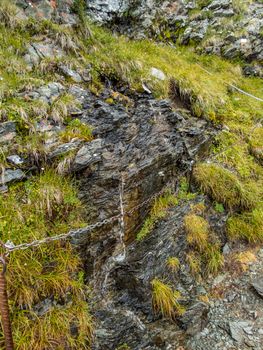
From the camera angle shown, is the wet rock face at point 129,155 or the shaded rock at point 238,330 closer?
the shaded rock at point 238,330

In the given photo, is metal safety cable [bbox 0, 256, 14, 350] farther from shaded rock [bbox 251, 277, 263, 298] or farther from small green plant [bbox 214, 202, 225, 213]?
small green plant [bbox 214, 202, 225, 213]

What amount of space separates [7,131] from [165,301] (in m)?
3.16

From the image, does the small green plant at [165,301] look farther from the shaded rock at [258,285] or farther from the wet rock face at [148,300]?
the shaded rock at [258,285]

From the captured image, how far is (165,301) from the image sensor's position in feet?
11.3

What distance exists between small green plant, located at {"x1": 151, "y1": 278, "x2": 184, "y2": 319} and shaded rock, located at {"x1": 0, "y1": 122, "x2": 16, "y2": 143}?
9.19ft

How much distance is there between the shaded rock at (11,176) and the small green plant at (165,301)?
87.7 inches

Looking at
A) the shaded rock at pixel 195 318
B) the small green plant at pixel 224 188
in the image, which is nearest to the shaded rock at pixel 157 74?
the small green plant at pixel 224 188

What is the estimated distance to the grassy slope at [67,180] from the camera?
2998mm

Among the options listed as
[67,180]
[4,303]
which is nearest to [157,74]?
[67,180]

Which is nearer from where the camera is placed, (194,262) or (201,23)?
(194,262)

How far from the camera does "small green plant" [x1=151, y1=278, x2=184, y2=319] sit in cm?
343

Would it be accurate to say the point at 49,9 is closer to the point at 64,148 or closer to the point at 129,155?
the point at 64,148

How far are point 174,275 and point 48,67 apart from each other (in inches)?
171

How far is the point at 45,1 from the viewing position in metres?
6.34
